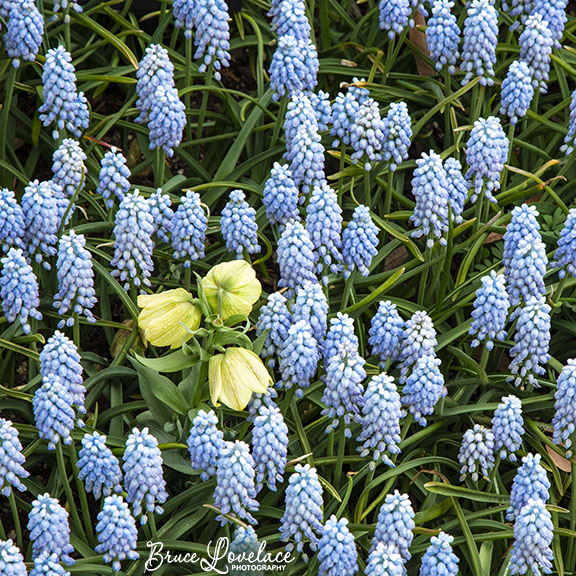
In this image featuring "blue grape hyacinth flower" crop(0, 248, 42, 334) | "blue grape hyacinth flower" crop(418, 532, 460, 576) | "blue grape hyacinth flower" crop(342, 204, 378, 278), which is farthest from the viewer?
"blue grape hyacinth flower" crop(342, 204, 378, 278)

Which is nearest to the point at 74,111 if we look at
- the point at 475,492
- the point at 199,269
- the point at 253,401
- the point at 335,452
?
the point at 199,269

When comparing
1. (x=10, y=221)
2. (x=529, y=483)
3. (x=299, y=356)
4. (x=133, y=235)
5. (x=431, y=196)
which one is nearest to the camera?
(x=529, y=483)

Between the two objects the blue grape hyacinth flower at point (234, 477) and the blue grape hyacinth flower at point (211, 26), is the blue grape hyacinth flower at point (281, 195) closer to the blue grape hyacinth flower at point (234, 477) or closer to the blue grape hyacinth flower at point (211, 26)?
the blue grape hyacinth flower at point (211, 26)

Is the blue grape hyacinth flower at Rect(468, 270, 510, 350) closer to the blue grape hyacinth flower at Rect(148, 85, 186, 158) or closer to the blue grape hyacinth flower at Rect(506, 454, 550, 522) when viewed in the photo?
the blue grape hyacinth flower at Rect(506, 454, 550, 522)

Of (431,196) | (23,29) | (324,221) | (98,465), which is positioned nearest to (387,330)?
(324,221)

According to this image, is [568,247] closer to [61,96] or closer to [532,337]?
[532,337]

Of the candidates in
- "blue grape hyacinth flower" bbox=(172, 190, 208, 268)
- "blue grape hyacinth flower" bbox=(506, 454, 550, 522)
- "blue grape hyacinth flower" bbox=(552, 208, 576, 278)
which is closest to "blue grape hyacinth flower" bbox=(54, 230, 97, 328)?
"blue grape hyacinth flower" bbox=(172, 190, 208, 268)
